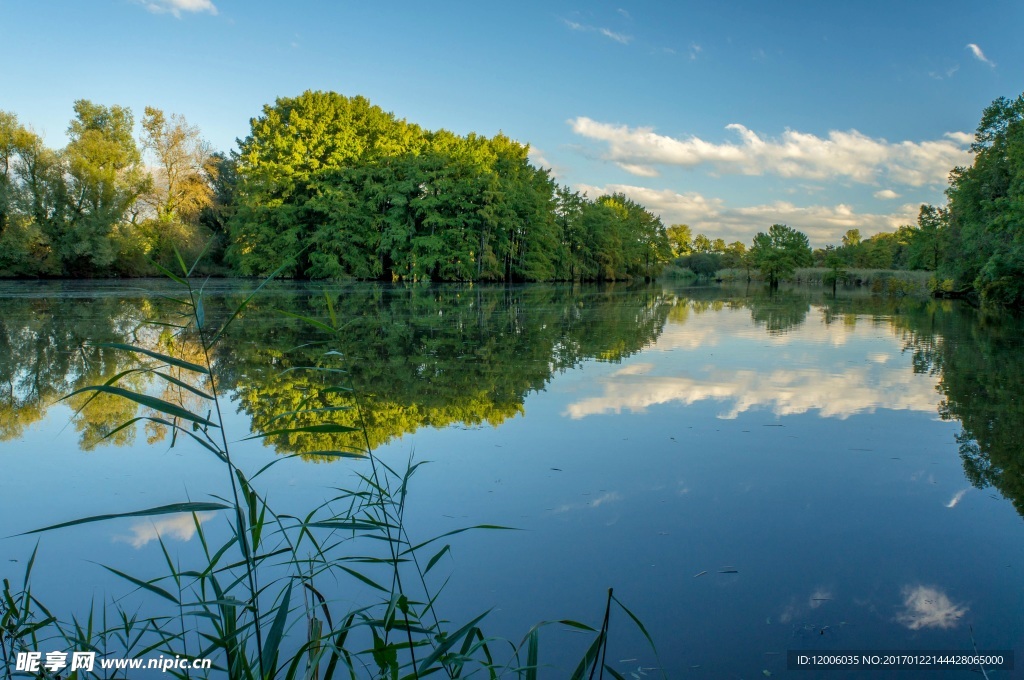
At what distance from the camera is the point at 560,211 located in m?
45.7

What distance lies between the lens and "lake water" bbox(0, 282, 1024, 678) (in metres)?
2.49

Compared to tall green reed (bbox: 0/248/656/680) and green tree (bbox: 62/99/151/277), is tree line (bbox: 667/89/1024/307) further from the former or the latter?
green tree (bbox: 62/99/151/277)

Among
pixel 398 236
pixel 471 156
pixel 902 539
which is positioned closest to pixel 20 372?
pixel 902 539

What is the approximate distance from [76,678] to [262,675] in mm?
546

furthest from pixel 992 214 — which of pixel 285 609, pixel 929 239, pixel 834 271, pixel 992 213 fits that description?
pixel 285 609

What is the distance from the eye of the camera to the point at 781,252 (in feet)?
158

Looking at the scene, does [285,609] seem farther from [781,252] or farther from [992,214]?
[781,252]

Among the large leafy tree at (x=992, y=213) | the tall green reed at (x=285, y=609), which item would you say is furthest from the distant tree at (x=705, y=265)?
the tall green reed at (x=285, y=609)

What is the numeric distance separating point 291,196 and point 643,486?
34525 millimetres

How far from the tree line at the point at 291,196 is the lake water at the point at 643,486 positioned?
26473 millimetres

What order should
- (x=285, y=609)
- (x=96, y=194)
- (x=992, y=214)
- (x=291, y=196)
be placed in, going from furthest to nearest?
1. (x=291, y=196)
2. (x=96, y=194)
3. (x=992, y=214)
4. (x=285, y=609)

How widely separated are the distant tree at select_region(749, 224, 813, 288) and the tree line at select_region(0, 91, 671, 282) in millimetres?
19711

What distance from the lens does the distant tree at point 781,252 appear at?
4803 cm

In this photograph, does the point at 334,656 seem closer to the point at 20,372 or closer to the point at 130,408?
the point at 130,408
